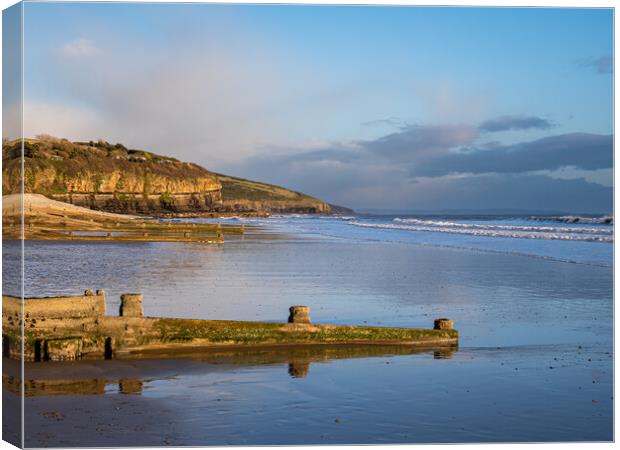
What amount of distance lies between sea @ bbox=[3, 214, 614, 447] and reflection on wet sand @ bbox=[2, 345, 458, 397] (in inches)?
2.5

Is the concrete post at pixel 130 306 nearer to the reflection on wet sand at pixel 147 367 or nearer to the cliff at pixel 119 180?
the reflection on wet sand at pixel 147 367

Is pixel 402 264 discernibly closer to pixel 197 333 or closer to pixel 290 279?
pixel 290 279

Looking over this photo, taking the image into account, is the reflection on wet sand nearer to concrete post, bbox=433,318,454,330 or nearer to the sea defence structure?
the sea defence structure

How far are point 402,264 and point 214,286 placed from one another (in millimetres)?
12107

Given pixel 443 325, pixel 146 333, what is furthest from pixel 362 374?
pixel 146 333

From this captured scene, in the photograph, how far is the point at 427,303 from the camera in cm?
1995

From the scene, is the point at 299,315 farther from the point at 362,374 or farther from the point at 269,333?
the point at 362,374

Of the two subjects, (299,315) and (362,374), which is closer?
(362,374)

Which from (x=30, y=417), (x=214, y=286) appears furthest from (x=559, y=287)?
(x=30, y=417)

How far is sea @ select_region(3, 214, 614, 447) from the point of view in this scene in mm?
9414

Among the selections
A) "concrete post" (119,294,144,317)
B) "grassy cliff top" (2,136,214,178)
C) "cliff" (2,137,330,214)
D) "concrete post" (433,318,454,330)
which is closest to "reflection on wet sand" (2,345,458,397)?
"concrete post" (433,318,454,330)

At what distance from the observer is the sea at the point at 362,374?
30.9 feet

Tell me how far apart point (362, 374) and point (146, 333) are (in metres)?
3.58

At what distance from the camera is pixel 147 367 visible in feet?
39.9
